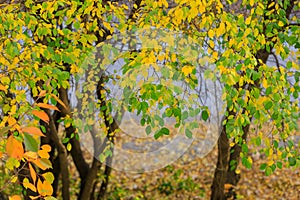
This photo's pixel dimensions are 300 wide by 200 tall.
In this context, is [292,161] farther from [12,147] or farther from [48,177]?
[12,147]

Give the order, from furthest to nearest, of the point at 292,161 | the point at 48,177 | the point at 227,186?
1. the point at 227,186
2. the point at 292,161
3. the point at 48,177

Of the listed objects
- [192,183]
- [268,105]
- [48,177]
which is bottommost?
[48,177]

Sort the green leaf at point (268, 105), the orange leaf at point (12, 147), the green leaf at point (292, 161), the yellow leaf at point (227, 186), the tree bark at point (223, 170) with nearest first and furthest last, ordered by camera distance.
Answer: the orange leaf at point (12, 147) < the green leaf at point (268, 105) < the green leaf at point (292, 161) < the tree bark at point (223, 170) < the yellow leaf at point (227, 186)

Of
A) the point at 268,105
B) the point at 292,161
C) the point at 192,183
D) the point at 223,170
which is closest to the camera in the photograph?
the point at 268,105

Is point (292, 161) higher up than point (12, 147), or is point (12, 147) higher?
point (292, 161)

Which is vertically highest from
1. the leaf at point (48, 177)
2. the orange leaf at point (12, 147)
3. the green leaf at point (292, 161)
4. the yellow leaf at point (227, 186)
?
the green leaf at point (292, 161)

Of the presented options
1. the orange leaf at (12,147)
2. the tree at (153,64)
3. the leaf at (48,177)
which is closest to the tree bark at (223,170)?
the tree at (153,64)

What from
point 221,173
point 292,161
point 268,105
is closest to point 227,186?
point 221,173

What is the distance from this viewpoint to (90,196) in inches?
209

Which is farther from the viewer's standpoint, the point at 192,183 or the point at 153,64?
the point at 192,183

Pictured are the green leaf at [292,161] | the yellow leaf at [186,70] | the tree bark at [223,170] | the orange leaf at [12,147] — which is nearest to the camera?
the orange leaf at [12,147]

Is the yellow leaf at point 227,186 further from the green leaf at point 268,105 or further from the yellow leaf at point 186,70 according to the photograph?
the yellow leaf at point 186,70

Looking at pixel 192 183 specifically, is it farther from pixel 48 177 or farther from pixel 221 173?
pixel 48 177

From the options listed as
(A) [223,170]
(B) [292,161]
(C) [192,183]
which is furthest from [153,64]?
(C) [192,183]
